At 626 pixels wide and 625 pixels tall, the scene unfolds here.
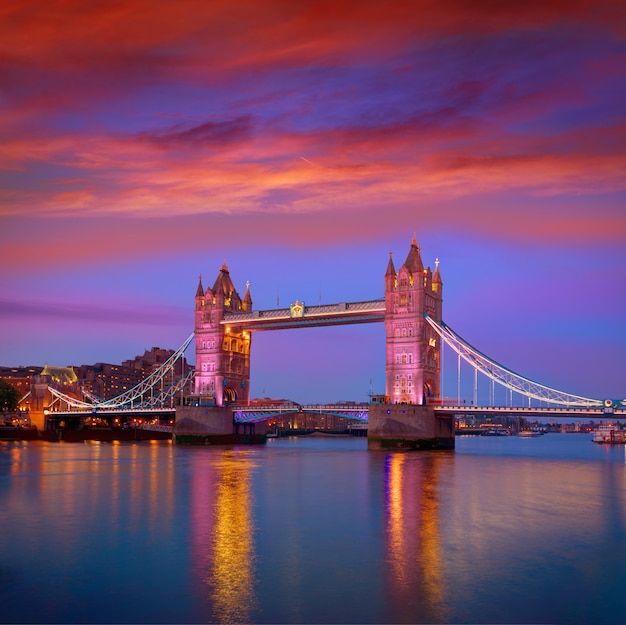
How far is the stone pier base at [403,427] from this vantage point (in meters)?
75.2

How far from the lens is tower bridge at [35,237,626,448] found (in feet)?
247

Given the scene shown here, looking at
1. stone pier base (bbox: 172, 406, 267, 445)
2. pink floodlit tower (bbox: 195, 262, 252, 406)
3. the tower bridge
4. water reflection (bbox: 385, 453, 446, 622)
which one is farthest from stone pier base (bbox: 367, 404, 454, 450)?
water reflection (bbox: 385, 453, 446, 622)

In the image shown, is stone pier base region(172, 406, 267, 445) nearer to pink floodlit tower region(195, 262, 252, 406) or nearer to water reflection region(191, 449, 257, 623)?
pink floodlit tower region(195, 262, 252, 406)

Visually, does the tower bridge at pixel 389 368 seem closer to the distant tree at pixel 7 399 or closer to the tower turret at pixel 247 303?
the tower turret at pixel 247 303

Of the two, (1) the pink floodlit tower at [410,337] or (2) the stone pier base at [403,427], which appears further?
(1) the pink floodlit tower at [410,337]

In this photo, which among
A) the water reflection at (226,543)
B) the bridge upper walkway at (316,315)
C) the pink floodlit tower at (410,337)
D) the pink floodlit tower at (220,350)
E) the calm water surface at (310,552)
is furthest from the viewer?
the pink floodlit tower at (220,350)

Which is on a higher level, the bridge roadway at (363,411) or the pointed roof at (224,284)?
the pointed roof at (224,284)

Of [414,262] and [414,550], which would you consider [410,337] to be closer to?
[414,262]

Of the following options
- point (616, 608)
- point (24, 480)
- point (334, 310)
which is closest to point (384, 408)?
point (334, 310)

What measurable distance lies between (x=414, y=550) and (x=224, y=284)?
82874mm

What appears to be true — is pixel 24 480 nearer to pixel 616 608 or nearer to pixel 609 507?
pixel 609 507

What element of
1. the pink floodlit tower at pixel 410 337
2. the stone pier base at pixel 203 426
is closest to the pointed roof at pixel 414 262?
the pink floodlit tower at pixel 410 337

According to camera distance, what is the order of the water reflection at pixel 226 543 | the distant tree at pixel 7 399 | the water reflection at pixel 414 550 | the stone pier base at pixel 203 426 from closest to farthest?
the water reflection at pixel 414 550 < the water reflection at pixel 226 543 < the stone pier base at pixel 203 426 < the distant tree at pixel 7 399

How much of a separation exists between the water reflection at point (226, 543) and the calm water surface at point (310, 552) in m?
0.07
